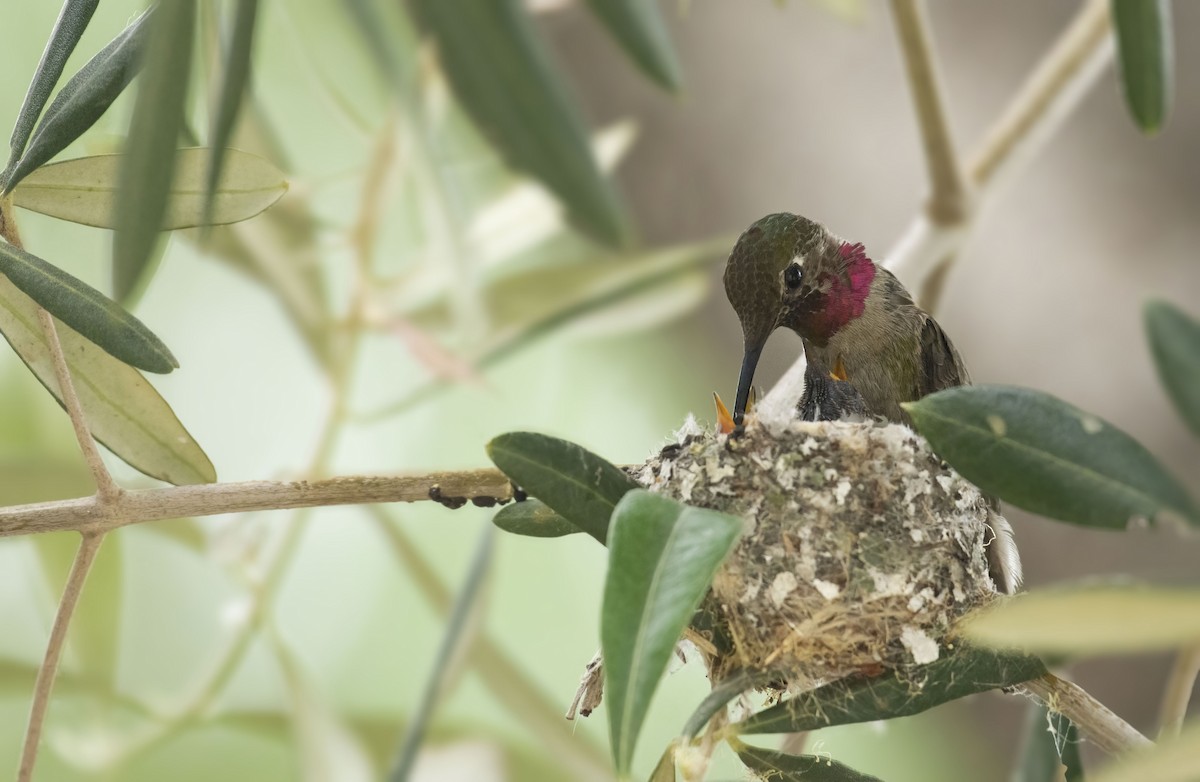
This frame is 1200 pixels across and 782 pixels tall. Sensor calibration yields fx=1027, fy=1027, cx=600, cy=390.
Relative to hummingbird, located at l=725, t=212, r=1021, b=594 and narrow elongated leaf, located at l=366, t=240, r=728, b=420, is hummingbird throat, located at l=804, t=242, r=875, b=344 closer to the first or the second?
hummingbird, located at l=725, t=212, r=1021, b=594

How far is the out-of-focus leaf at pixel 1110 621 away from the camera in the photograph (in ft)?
1.65

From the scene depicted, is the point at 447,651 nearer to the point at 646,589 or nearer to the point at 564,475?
the point at 564,475

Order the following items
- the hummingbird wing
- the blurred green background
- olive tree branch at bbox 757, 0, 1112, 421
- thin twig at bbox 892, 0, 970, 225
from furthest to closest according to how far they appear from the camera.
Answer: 1. the blurred green background
2. olive tree branch at bbox 757, 0, 1112, 421
3. thin twig at bbox 892, 0, 970, 225
4. the hummingbird wing

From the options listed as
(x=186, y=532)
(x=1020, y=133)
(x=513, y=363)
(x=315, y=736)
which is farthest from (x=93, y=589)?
(x=1020, y=133)

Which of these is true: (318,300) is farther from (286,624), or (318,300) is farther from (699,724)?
(699,724)

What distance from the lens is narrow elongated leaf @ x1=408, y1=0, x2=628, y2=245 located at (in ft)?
1.97

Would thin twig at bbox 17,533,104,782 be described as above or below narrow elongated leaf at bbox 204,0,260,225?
below

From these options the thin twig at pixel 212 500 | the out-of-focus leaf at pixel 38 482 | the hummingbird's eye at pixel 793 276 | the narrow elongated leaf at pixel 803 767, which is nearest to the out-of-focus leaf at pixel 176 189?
the thin twig at pixel 212 500

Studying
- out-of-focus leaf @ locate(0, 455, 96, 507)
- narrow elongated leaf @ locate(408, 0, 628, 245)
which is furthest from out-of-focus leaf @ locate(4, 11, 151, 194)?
out-of-focus leaf @ locate(0, 455, 96, 507)

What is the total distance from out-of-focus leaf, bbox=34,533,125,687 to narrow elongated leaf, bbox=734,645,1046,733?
5.50 ft

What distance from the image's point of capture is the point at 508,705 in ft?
8.34

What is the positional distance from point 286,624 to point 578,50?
2.13 metres

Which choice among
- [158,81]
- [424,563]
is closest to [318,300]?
[424,563]

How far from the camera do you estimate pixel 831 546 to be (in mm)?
1183
